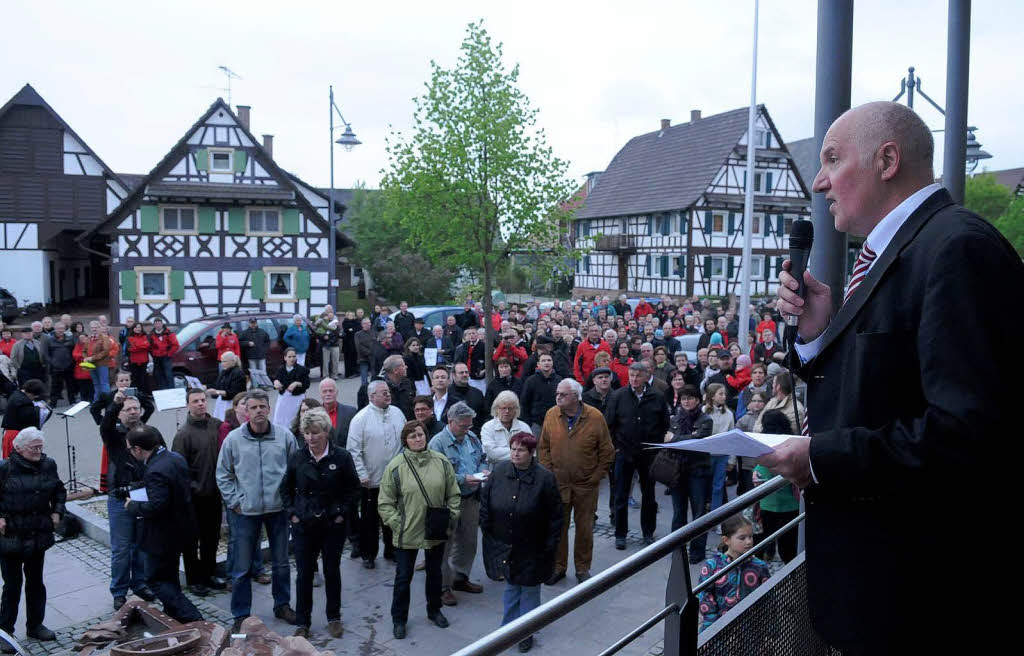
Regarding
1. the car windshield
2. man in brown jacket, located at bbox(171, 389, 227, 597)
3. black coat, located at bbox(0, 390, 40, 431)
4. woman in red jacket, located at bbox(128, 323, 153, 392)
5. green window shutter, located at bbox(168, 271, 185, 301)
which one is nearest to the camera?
man in brown jacket, located at bbox(171, 389, 227, 597)

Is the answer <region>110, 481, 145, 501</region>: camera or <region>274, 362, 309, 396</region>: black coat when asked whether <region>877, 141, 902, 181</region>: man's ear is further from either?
<region>274, 362, 309, 396</region>: black coat

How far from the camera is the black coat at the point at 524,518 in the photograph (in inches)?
277

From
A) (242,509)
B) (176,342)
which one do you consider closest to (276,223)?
(176,342)

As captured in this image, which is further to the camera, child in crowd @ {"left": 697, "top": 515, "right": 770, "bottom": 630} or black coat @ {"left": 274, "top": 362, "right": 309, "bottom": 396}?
black coat @ {"left": 274, "top": 362, "right": 309, "bottom": 396}

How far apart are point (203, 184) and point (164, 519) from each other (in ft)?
92.1

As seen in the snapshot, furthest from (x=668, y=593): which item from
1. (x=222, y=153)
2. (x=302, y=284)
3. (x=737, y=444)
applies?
(x=222, y=153)

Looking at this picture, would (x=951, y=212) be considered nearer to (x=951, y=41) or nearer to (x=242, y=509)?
(x=951, y=41)

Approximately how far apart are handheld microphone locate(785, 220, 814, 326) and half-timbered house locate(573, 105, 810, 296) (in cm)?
4349

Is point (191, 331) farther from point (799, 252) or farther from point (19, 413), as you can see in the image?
point (799, 252)

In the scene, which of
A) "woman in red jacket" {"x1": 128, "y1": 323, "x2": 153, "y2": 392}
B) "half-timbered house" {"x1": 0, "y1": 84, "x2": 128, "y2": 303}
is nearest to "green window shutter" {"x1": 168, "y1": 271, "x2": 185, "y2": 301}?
A: "half-timbered house" {"x1": 0, "y1": 84, "x2": 128, "y2": 303}

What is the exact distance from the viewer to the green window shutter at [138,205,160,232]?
32.5 metres

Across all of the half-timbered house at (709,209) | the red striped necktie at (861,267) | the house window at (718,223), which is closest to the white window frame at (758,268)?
the half-timbered house at (709,209)

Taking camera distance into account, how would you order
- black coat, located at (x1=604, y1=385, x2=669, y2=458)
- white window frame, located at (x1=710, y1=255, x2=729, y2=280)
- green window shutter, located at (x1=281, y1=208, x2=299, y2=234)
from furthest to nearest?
1. white window frame, located at (x1=710, y1=255, x2=729, y2=280)
2. green window shutter, located at (x1=281, y1=208, x2=299, y2=234)
3. black coat, located at (x1=604, y1=385, x2=669, y2=458)

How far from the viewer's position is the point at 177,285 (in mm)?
33062
